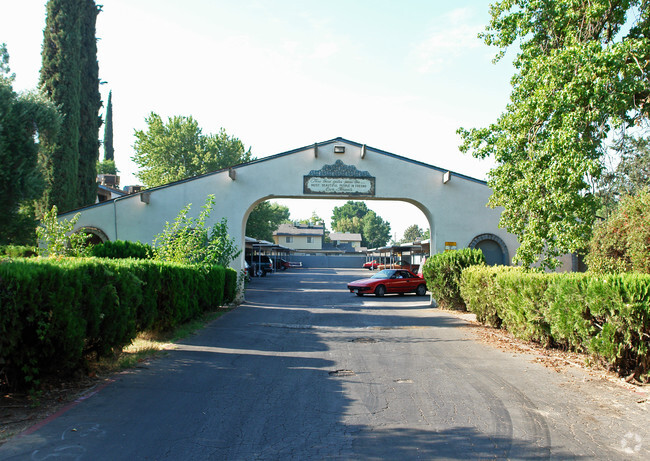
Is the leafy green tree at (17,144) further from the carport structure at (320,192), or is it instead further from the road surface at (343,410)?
the road surface at (343,410)

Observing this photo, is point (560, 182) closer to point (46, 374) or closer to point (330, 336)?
point (330, 336)

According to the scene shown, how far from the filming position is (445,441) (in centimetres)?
482

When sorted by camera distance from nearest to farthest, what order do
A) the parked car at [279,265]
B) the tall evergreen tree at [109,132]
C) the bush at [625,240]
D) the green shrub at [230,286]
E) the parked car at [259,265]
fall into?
the bush at [625,240], the green shrub at [230,286], the parked car at [259,265], the tall evergreen tree at [109,132], the parked car at [279,265]

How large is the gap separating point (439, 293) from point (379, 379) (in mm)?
12029

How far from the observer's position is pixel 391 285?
25.8 m

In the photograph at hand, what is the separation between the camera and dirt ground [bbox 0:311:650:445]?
508 centimetres

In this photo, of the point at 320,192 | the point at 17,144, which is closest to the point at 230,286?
the point at 320,192

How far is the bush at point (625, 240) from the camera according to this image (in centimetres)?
1199

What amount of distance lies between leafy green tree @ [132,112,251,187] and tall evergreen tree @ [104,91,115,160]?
46.3 ft

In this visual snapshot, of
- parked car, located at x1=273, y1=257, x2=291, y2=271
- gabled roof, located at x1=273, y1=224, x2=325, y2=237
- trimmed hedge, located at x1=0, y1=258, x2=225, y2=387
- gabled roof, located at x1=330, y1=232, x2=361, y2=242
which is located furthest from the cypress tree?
gabled roof, located at x1=330, y1=232, x2=361, y2=242

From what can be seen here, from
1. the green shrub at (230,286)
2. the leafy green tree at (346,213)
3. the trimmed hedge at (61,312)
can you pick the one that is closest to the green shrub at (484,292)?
the green shrub at (230,286)

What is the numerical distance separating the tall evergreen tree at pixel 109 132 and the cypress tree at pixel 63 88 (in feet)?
85.8

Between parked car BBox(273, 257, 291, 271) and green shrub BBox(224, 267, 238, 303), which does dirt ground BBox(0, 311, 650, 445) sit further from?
parked car BBox(273, 257, 291, 271)

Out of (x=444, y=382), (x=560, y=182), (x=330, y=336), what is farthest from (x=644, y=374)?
(x=330, y=336)
